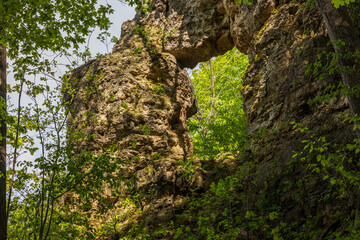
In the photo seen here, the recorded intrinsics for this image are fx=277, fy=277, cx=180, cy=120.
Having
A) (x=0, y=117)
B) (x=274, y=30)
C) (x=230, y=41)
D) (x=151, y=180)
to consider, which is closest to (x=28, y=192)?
(x=0, y=117)

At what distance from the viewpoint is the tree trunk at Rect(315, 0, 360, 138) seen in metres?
3.98

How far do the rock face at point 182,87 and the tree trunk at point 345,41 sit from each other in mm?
1259

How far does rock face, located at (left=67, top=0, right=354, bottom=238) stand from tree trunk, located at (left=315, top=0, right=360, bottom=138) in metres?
1.26

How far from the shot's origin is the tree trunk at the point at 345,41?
3.98 meters

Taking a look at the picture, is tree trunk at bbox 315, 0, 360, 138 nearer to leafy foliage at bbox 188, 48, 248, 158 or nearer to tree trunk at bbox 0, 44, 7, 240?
tree trunk at bbox 0, 44, 7, 240

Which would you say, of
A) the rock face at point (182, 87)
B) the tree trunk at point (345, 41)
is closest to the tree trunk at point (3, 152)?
the rock face at point (182, 87)

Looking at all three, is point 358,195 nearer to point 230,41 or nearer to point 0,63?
point 0,63

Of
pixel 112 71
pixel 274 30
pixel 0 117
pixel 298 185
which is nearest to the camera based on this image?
pixel 0 117

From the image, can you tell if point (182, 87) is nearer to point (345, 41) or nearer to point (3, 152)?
point (345, 41)

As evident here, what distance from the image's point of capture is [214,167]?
8633mm

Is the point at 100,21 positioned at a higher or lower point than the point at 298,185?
higher

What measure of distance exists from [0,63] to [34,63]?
1.14 metres

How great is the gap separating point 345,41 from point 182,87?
24.5 ft

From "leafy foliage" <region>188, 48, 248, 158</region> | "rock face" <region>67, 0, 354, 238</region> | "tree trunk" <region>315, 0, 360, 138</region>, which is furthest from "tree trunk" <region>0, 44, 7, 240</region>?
"leafy foliage" <region>188, 48, 248, 158</region>
